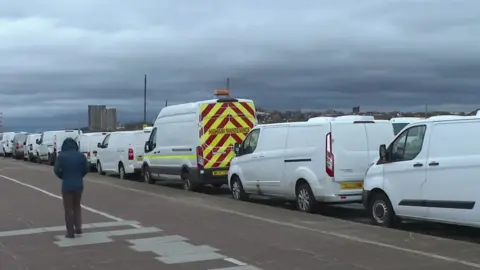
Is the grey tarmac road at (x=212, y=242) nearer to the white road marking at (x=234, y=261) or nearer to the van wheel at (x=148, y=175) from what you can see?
the white road marking at (x=234, y=261)

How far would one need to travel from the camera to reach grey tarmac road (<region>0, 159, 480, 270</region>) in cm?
828

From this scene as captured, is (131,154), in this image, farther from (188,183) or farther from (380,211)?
(380,211)

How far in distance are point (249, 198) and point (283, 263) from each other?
8.75 metres

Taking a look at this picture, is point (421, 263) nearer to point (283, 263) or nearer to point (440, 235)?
point (283, 263)

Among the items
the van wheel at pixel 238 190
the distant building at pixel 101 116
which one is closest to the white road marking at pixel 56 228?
the van wheel at pixel 238 190

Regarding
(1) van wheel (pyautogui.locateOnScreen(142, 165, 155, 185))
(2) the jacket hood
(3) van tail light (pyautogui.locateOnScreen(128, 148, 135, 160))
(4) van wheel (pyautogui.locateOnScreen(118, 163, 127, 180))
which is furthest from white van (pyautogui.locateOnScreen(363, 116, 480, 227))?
(4) van wheel (pyautogui.locateOnScreen(118, 163, 127, 180))

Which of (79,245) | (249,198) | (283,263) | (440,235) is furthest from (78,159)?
(249,198)

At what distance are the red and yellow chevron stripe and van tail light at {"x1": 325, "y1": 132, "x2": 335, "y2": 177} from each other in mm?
5777

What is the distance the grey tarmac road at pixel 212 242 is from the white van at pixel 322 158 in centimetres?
62

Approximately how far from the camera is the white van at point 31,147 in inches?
1703

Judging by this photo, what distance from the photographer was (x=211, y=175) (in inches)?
721

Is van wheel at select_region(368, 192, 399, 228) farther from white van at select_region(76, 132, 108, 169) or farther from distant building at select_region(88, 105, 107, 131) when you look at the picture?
distant building at select_region(88, 105, 107, 131)

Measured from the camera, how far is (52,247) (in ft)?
31.7

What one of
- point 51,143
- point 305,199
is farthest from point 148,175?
point 51,143
